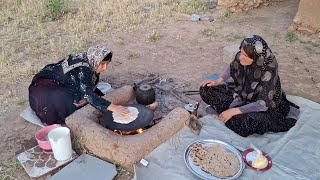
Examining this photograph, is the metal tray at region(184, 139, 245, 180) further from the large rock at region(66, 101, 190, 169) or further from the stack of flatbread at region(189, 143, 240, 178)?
the large rock at region(66, 101, 190, 169)

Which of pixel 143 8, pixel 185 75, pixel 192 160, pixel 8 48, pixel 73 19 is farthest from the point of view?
pixel 143 8

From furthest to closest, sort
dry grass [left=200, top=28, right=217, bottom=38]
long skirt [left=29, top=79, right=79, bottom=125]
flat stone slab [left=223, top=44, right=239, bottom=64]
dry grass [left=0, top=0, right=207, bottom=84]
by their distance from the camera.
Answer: dry grass [left=200, top=28, right=217, bottom=38], dry grass [left=0, top=0, right=207, bottom=84], flat stone slab [left=223, top=44, right=239, bottom=64], long skirt [left=29, top=79, right=79, bottom=125]

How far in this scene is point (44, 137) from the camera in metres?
3.55

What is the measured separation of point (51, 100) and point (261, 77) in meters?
2.21

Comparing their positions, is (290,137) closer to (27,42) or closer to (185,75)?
(185,75)

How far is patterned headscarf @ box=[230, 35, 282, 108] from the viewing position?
345 cm

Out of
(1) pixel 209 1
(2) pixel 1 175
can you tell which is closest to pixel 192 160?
(2) pixel 1 175

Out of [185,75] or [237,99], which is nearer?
[237,99]

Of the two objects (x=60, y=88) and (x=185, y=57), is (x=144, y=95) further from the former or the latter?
(x=185, y=57)

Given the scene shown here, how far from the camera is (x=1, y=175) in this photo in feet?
11.0

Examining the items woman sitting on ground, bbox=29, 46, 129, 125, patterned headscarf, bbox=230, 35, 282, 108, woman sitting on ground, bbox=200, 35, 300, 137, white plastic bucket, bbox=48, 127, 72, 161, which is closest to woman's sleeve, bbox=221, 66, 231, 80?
woman sitting on ground, bbox=200, 35, 300, 137

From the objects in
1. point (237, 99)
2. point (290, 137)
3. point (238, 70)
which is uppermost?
point (238, 70)

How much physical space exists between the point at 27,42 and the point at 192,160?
417cm

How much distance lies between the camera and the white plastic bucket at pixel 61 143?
3.24 meters
